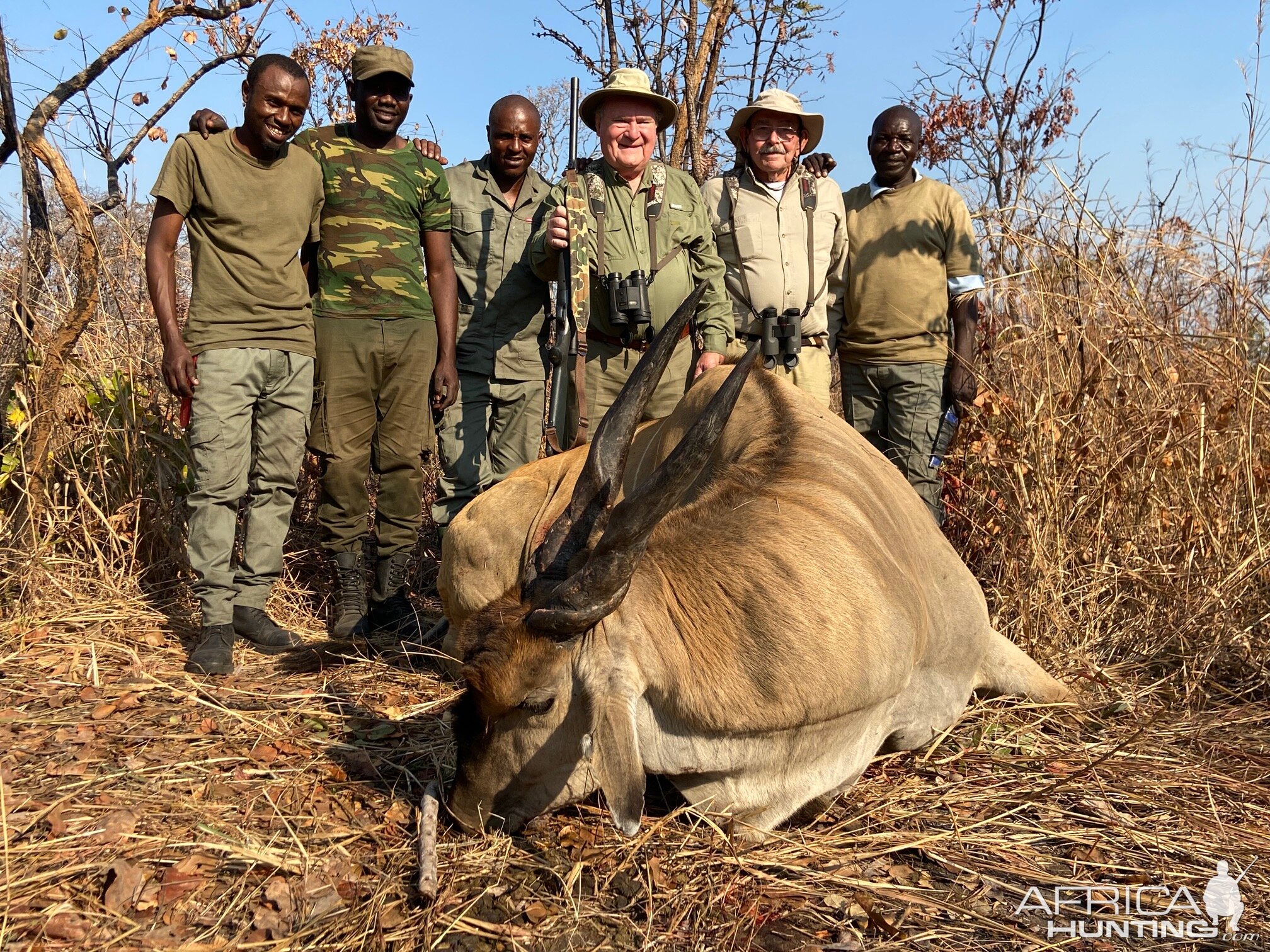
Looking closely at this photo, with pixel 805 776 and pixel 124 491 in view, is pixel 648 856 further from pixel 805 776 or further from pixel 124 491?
pixel 124 491

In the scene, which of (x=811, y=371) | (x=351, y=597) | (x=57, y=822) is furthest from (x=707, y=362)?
(x=57, y=822)

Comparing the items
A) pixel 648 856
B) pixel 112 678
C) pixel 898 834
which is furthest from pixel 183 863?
pixel 898 834

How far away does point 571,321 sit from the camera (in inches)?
208

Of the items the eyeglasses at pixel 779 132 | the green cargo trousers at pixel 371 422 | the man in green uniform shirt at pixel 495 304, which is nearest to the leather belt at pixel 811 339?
the eyeglasses at pixel 779 132

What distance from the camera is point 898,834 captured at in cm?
337

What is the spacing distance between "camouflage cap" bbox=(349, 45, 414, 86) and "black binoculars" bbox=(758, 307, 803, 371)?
2.33m

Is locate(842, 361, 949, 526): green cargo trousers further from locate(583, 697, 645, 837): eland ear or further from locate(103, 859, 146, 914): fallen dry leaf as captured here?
locate(103, 859, 146, 914): fallen dry leaf

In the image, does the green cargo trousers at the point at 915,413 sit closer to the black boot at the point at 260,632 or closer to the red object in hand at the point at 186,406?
the black boot at the point at 260,632

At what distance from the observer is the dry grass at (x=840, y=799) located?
9.69 ft

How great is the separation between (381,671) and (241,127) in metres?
2.80

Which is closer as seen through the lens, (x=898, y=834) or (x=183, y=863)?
(x=183, y=863)

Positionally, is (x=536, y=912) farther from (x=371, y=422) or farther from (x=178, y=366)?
(x=371, y=422)

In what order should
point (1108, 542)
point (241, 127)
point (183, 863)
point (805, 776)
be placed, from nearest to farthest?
point (183, 863)
point (805, 776)
point (241, 127)
point (1108, 542)

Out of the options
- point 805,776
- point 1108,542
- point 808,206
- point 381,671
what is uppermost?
point 808,206
